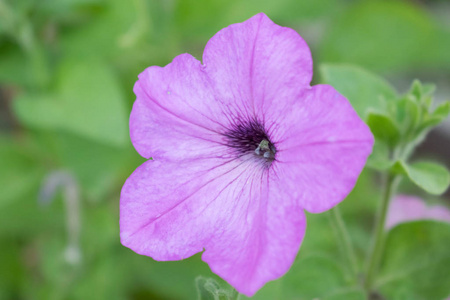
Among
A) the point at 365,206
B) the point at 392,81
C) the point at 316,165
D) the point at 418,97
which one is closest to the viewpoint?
→ the point at 316,165

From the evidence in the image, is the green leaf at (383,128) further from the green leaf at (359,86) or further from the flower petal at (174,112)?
the flower petal at (174,112)

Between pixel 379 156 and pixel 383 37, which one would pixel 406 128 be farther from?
pixel 383 37

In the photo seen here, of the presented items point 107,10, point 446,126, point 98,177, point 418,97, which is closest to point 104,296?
point 98,177

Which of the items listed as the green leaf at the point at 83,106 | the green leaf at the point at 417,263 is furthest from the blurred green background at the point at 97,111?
the green leaf at the point at 417,263

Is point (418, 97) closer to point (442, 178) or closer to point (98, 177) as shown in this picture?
point (442, 178)

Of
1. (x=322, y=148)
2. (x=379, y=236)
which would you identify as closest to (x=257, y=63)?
(x=322, y=148)
